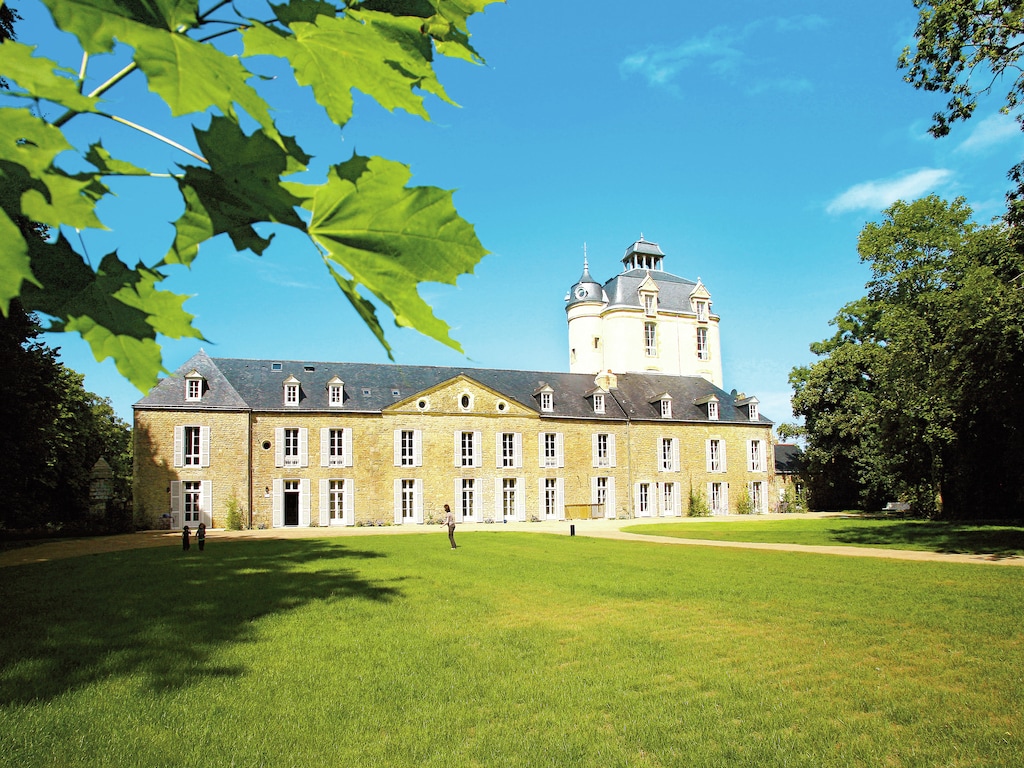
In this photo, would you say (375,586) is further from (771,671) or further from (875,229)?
(875,229)

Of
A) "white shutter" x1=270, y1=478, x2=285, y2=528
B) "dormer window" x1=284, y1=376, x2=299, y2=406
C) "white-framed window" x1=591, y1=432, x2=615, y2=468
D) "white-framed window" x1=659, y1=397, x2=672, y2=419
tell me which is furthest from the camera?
"white-framed window" x1=659, y1=397, x2=672, y2=419

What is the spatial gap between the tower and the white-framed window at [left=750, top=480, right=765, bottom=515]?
9013 mm

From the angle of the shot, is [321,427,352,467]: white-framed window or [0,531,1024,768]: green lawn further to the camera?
[321,427,352,467]: white-framed window

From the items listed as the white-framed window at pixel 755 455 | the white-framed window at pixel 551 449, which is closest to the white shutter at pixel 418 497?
the white-framed window at pixel 551 449

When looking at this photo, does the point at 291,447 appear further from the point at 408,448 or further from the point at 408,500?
the point at 408,500

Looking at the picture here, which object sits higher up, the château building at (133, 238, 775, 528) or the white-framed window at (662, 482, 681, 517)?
the château building at (133, 238, 775, 528)

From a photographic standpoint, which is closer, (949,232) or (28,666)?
(28,666)

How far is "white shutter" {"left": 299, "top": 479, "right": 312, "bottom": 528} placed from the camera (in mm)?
32469

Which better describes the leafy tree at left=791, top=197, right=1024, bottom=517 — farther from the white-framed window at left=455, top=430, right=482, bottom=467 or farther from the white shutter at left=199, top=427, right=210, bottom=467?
the white shutter at left=199, top=427, right=210, bottom=467

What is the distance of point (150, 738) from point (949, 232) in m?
32.4

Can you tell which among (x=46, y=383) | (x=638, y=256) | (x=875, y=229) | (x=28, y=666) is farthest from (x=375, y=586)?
(x=638, y=256)

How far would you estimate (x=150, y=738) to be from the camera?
523 cm

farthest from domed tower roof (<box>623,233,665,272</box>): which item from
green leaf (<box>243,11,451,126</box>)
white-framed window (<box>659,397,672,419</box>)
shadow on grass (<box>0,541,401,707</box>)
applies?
green leaf (<box>243,11,451,126</box>)

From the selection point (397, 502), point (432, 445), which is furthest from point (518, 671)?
point (432, 445)
